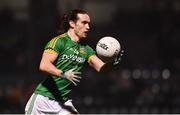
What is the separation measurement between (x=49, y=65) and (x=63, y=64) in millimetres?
371

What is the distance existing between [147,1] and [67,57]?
294 inches

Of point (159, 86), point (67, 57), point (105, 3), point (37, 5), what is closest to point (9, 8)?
point (37, 5)

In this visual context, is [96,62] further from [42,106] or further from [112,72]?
[112,72]

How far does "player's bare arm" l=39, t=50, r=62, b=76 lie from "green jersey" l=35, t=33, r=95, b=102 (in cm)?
13

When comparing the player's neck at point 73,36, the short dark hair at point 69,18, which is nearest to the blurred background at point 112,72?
the short dark hair at point 69,18

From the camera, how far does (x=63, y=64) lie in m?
9.15

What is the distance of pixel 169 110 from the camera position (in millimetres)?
15945

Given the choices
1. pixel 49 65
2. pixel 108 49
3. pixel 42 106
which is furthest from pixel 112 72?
pixel 49 65

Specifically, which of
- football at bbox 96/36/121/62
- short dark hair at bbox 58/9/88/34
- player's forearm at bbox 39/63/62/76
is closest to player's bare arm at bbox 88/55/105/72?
football at bbox 96/36/121/62

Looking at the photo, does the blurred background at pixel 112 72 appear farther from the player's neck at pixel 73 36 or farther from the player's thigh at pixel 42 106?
the player's thigh at pixel 42 106

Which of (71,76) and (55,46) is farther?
(55,46)

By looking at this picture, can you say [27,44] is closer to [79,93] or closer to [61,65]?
[79,93]

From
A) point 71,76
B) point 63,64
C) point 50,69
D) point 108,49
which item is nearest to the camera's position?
point 71,76

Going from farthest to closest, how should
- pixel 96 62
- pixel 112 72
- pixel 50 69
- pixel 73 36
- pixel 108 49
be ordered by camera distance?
1. pixel 112 72
2. pixel 96 62
3. pixel 108 49
4. pixel 73 36
5. pixel 50 69
